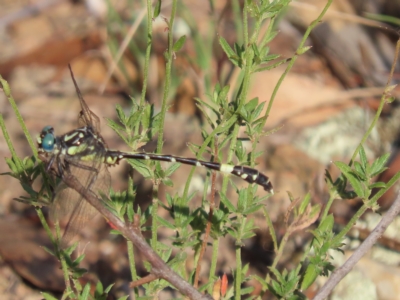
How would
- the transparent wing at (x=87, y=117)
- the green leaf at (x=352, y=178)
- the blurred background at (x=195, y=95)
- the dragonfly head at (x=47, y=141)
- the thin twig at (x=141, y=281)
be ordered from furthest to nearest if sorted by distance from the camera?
the blurred background at (x=195, y=95) < the transparent wing at (x=87, y=117) < the dragonfly head at (x=47, y=141) < the green leaf at (x=352, y=178) < the thin twig at (x=141, y=281)

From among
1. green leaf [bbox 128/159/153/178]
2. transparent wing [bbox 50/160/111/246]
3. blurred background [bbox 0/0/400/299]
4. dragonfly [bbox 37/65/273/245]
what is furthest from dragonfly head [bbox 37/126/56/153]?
blurred background [bbox 0/0/400/299]

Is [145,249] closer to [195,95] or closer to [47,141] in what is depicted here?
[47,141]

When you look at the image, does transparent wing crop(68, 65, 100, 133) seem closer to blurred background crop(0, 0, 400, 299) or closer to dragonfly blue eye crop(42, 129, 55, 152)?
dragonfly blue eye crop(42, 129, 55, 152)

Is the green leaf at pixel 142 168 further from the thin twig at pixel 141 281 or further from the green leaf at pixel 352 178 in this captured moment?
the green leaf at pixel 352 178

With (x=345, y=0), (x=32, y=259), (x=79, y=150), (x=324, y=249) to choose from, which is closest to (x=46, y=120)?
(x=32, y=259)

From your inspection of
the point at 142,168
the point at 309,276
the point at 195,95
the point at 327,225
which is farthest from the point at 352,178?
the point at 195,95

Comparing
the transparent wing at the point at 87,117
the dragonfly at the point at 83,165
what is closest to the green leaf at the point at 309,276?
the dragonfly at the point at 83,165
